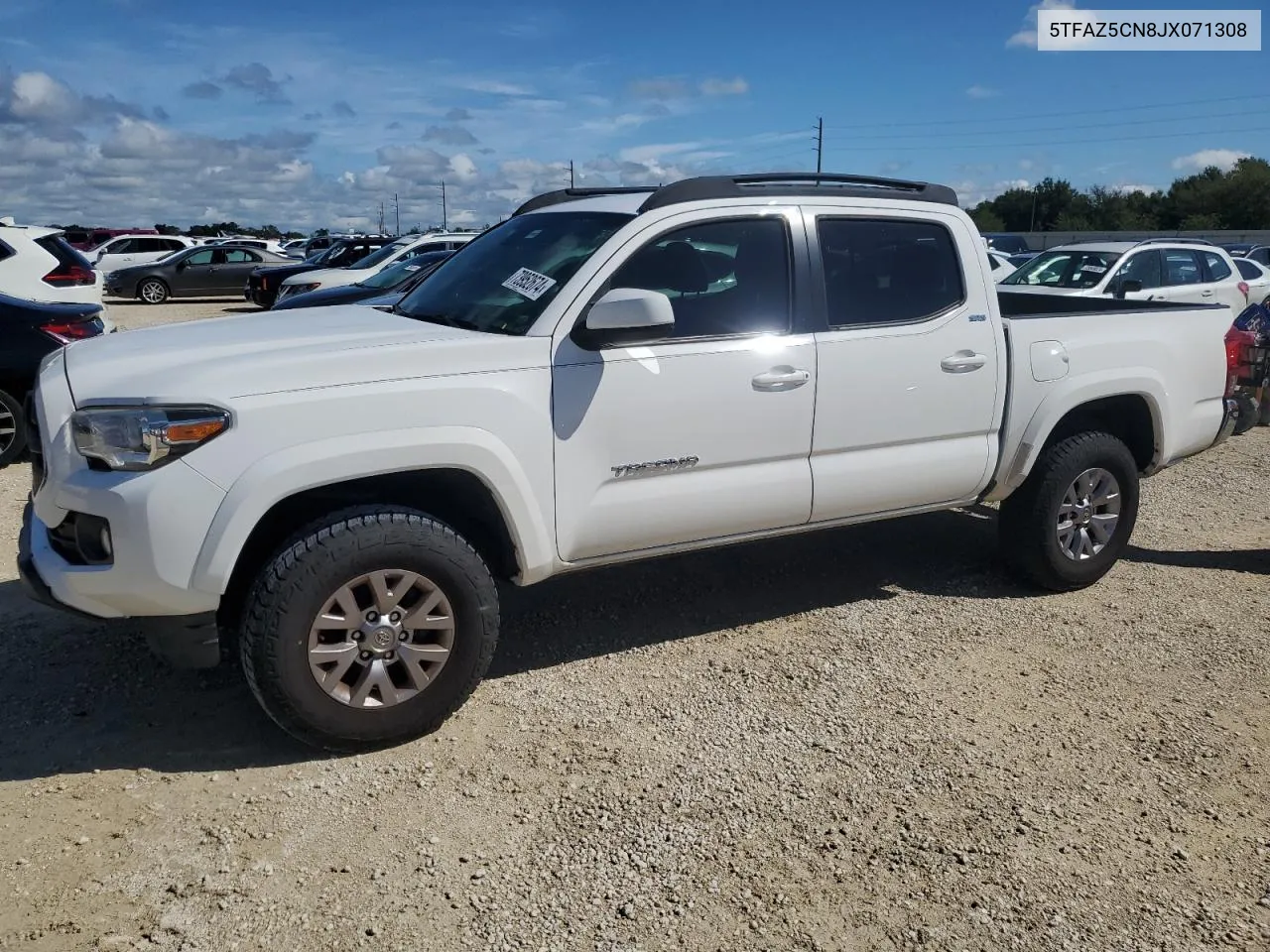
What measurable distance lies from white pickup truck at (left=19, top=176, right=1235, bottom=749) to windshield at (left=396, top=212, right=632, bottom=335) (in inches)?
0.7

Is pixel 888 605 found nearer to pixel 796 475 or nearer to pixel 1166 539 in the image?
pixel 796 475

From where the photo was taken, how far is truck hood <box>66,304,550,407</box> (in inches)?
127

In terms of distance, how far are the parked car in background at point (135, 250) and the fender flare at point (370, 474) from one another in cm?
2774

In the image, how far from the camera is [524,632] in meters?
4.64

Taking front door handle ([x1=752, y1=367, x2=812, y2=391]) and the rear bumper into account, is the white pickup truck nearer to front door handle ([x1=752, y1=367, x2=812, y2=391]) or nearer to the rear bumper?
front door handle ([x1=752, y1=367, x2=812, y2=391])

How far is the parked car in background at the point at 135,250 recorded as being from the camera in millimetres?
28094

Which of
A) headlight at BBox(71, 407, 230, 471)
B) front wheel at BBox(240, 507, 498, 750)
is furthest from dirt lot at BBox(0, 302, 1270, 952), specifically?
headlight at BBox(71, 407, 230, 471)

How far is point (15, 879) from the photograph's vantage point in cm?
285

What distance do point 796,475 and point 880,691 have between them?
92cm

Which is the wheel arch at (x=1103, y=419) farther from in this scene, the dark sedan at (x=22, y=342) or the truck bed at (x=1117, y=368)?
the dark sedan at (x=22, y=342)

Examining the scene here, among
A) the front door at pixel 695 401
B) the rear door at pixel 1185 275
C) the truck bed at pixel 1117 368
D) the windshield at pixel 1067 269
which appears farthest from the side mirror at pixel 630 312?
the rear door at pixel 1185 275

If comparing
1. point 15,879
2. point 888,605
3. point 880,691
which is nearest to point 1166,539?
point 888,605

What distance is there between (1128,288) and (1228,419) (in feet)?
21.4

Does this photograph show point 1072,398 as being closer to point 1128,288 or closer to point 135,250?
point 1128,288
